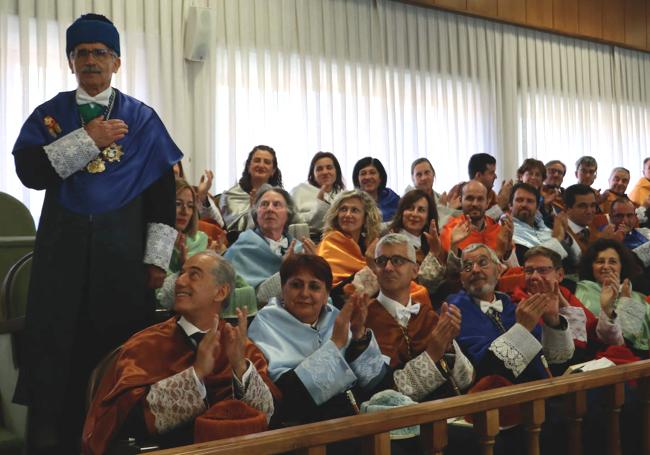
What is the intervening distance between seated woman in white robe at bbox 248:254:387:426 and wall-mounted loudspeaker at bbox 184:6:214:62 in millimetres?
3394

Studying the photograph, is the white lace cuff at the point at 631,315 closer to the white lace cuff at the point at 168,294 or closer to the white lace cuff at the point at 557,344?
the white lace cuff at the point at 557,344

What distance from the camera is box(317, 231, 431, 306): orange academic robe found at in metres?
3.83

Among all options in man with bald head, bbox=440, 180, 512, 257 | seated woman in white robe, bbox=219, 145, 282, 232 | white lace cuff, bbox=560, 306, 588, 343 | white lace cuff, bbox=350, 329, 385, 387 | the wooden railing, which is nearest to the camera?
the wooden railing

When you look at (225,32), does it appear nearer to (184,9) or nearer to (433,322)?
(184,9)

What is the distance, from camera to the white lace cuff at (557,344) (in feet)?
10.5

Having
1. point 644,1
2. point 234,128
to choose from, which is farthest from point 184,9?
point 644,1

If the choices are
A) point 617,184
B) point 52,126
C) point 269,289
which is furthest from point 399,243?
point 617,184

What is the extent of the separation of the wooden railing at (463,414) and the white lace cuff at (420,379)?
473mm

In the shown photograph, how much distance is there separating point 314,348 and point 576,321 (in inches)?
55.5

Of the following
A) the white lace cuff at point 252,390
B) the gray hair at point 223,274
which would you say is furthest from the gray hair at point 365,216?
the white lace cuff at point 252,390

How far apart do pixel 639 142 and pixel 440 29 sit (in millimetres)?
3160

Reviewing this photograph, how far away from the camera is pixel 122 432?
2121 millimetres

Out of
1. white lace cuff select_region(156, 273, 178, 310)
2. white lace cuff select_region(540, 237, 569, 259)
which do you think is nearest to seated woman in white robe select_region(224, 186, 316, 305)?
white lace cuff select_region(156, 273, 178, 310)

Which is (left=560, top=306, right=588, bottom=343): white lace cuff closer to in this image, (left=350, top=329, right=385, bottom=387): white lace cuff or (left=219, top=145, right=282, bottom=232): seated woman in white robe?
(left=350, top=329, right=385, bottom=387): white lace cuff
